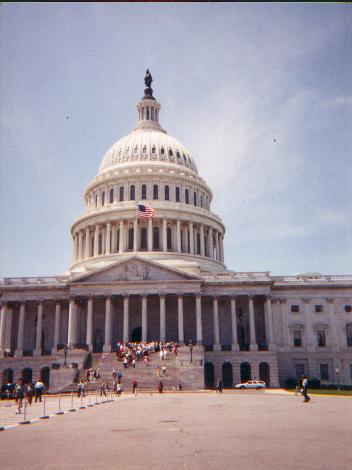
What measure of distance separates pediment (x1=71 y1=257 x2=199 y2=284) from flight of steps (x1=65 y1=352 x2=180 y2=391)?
12.1m

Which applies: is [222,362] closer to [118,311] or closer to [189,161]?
[118,311]

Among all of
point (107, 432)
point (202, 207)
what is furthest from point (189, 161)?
point (107, 432)

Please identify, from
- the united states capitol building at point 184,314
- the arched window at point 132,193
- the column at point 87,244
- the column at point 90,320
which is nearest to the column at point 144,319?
the united states capitol building at point 184,314

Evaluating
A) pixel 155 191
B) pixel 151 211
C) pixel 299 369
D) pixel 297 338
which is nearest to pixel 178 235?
pixel 151 211

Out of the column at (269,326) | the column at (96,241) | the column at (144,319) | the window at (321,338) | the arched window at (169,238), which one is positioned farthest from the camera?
the column at (96,241)

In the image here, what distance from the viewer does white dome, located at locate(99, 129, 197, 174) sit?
102 meters

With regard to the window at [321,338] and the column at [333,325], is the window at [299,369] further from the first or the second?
the column at [333,325]

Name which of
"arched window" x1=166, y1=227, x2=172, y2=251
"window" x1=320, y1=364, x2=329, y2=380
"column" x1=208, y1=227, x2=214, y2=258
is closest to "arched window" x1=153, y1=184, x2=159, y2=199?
"arched window" x1=166, y1=227, x2=172, y2=251

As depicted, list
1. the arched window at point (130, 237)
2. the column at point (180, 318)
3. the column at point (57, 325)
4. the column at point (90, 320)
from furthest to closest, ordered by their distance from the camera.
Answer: the arched window at point (130, 237) → the column at point (57, 325) → the column at point (90, 320) → the column at point (180, 318)

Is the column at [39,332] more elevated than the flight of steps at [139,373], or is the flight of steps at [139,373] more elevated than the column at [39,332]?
the column at [39,332]

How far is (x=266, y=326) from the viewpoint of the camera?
75.9 m

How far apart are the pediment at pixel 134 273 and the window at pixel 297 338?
1779 cm

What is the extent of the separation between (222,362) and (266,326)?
9.22 m

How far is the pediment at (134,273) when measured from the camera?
75.0 meters
